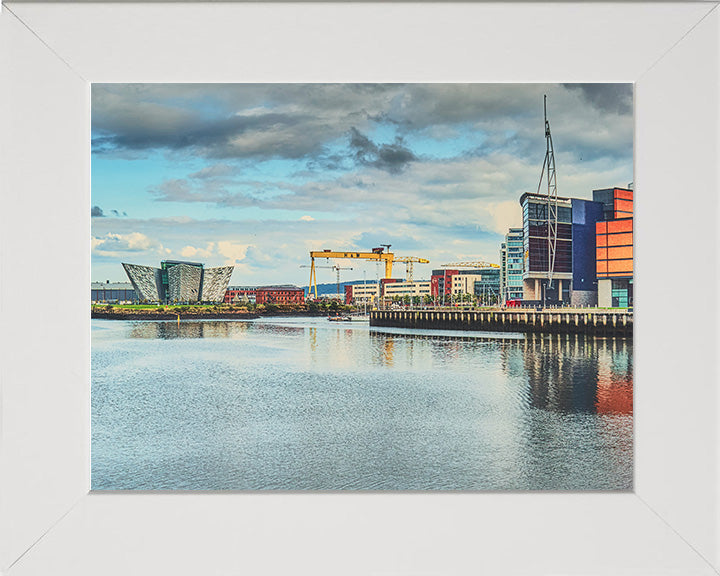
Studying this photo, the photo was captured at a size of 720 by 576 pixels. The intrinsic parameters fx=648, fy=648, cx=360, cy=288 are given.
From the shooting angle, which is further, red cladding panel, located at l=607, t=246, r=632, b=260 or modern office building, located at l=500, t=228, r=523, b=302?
modern office building, located at l=500, t=228, r=523, b=302

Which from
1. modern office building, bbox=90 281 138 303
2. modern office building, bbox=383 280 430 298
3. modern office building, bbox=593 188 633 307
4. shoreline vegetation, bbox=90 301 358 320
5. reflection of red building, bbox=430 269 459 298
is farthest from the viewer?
shoreline vegetation, bbox=90 301 358 320

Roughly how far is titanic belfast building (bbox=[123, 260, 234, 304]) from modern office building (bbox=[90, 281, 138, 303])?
198 millimetres

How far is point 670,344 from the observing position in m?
2.19

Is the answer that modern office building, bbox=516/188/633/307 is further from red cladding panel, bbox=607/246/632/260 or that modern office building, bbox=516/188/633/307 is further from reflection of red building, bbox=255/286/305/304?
reflection of red building, bbox=255/286/305/304

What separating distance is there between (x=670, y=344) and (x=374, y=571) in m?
1.23

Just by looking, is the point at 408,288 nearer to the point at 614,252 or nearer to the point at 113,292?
the point at 614,252

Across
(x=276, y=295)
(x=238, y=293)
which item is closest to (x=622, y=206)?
(x=276, y=295)

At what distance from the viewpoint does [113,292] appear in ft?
62.8

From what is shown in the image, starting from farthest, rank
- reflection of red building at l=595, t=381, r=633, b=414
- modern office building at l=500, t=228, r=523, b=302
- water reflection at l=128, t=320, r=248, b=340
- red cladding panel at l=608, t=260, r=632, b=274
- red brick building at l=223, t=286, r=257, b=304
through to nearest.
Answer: water reflection at l=128, t=320, r=248, b=340, red brick building at l=223, t=286, r=257, b=304, modern office building at l=500, t=228, r=523, b=302, red cladding panel at l=608, t=260, r=632, b=274, reflection of red building at l=595, t=381, r=633, b=414

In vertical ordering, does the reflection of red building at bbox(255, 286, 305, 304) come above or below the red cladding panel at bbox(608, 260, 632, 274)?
below

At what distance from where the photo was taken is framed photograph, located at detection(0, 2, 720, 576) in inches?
76.4

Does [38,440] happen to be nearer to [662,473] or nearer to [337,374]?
[662,473]

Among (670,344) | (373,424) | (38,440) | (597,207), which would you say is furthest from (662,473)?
(597,207)

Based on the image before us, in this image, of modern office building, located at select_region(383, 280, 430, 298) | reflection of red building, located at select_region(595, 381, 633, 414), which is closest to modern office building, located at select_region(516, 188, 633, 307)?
modern office building, located at select_region(383, 280, 430, 298)
